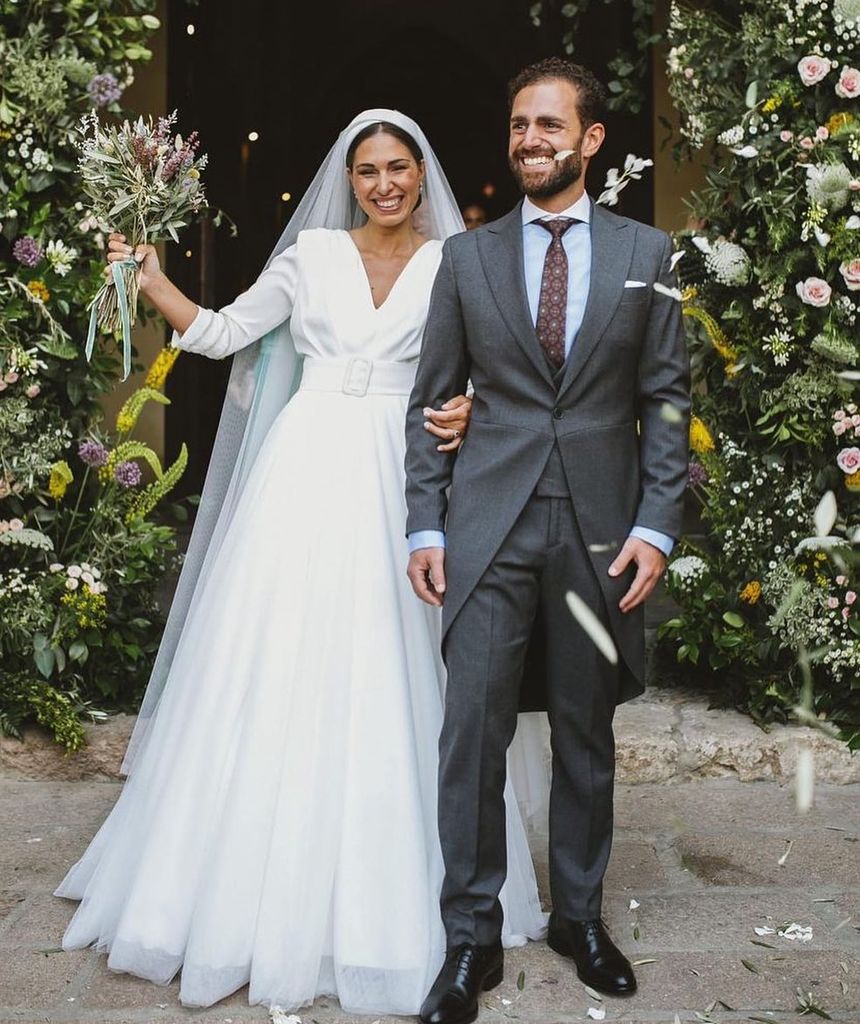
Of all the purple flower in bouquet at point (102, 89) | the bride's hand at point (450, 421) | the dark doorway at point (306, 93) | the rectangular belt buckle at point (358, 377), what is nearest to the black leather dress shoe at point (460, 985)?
the bride's hand at point (450, 421)

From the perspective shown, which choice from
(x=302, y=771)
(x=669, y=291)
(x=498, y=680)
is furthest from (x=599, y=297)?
(x=302, y=771)

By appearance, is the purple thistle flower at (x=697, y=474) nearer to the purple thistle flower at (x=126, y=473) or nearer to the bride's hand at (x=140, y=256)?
the purple thistle flower at (x=126, y=473)

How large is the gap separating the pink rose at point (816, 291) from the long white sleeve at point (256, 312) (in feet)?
5.48

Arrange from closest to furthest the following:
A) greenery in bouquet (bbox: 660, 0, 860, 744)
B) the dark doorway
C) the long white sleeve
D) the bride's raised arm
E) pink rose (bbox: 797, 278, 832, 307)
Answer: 1. the bride's raised arm
2. the long white sleeve
3. pink rose (bbox: 797, 278, 832, 307)
4. greenery in bouquet (bbox: 660, 0, 860, 744)
5. the dark doorway

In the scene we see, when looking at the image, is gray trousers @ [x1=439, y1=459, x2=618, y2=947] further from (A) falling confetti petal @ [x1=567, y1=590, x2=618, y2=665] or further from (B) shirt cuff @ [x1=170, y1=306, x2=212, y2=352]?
(B) shirt cuff @ [x1=170, y1=306, x2=212, y2=352]

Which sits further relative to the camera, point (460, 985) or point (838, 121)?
point (838, 121)

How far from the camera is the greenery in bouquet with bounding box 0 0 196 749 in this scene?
14.0 ft

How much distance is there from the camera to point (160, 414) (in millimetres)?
7273

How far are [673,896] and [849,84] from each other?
8.35 feet

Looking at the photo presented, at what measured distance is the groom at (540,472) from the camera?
2758 mm

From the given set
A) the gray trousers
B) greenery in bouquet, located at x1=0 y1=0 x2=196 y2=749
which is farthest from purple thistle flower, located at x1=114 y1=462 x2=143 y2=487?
the gray trousers

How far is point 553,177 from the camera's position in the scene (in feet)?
9.09

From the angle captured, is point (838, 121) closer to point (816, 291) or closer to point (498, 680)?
point (816, 291)

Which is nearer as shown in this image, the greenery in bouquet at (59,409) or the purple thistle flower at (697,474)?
the greenery in bouquet at (59,409)
